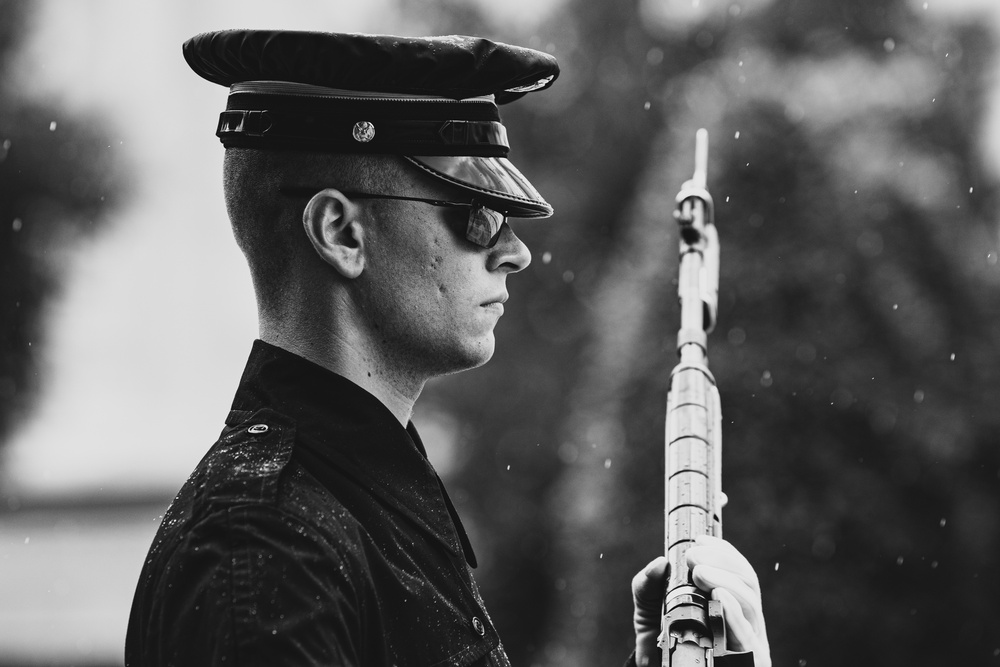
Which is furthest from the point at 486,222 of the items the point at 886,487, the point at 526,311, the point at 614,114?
the point at 614,114

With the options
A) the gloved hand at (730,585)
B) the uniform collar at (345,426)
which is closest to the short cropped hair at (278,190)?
the uniform collar at (345,426)

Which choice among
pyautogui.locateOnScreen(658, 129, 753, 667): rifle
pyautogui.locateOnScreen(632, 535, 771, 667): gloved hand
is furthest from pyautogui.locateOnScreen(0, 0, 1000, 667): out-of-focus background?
pyautogui.locateOnScreen(632, 535, 771, 667): gloved hand

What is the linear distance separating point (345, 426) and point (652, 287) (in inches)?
238

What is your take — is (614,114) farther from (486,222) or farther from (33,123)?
(486,222)

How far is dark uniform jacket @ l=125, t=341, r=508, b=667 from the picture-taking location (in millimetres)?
1722

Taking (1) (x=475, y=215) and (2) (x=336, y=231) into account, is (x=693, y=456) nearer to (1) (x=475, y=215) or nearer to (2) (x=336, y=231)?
(1) (x=475, y=215)

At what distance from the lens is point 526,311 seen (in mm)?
13000

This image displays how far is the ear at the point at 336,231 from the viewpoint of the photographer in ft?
7.24

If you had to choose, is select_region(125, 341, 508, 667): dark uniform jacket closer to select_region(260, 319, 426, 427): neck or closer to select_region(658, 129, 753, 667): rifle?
select_region(260, 319, 426, 427): neck

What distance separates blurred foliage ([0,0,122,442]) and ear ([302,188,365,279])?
28.8 ft

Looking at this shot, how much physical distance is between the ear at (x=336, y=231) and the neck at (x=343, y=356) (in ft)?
0.40

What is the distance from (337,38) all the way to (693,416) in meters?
1.15

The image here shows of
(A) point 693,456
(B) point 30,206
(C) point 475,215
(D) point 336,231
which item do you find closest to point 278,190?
(D) point 336,231

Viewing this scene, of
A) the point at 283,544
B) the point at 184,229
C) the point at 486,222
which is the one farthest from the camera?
the point at 184,229
